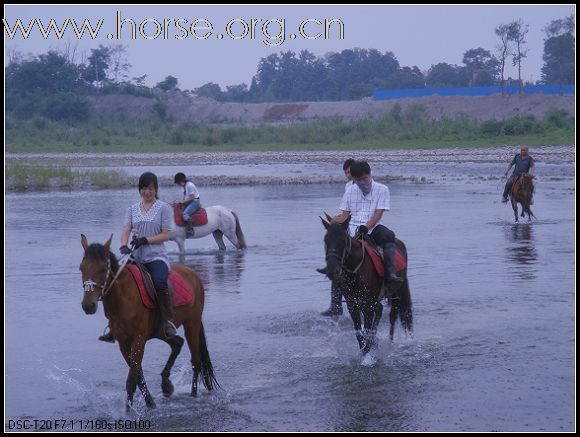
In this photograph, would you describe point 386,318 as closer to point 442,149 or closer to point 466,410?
point 466,410

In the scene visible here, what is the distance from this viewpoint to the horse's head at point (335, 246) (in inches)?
350

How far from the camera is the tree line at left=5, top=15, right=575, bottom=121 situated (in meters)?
89.6

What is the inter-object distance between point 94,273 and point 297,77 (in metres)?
112

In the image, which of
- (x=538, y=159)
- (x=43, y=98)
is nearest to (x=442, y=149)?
(x=538, y=159)

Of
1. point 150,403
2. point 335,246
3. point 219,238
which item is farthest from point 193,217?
point 150,403

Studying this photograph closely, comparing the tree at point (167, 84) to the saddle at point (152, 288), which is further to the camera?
the tree at point (167, 84)

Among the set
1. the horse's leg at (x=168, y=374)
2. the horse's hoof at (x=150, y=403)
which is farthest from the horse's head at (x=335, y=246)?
the horse's hoof at (x=150, y=403)

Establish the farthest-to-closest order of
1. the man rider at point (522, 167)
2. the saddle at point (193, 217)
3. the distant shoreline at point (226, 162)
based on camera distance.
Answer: the distant shoreline at point (226, 162) < the man rider at point (522, 167) < the saddle at point (193, 217)

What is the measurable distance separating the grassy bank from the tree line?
4.78 meters

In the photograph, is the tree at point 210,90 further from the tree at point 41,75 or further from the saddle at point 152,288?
the saddle at point 152,288

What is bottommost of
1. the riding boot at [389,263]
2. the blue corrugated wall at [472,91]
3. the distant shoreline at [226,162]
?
the distant shoreline at [226,162]

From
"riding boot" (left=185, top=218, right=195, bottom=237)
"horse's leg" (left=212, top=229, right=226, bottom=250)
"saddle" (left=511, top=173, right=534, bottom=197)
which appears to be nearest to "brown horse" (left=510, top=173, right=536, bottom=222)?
"saddle" (left=511, top=173, right=534, bottom=197)

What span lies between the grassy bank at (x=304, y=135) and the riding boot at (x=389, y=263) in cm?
4749

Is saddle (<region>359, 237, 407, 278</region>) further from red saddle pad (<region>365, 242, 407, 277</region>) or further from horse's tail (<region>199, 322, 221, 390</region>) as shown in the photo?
horse's tail (<region>199, 322, 221, 390</region>)
